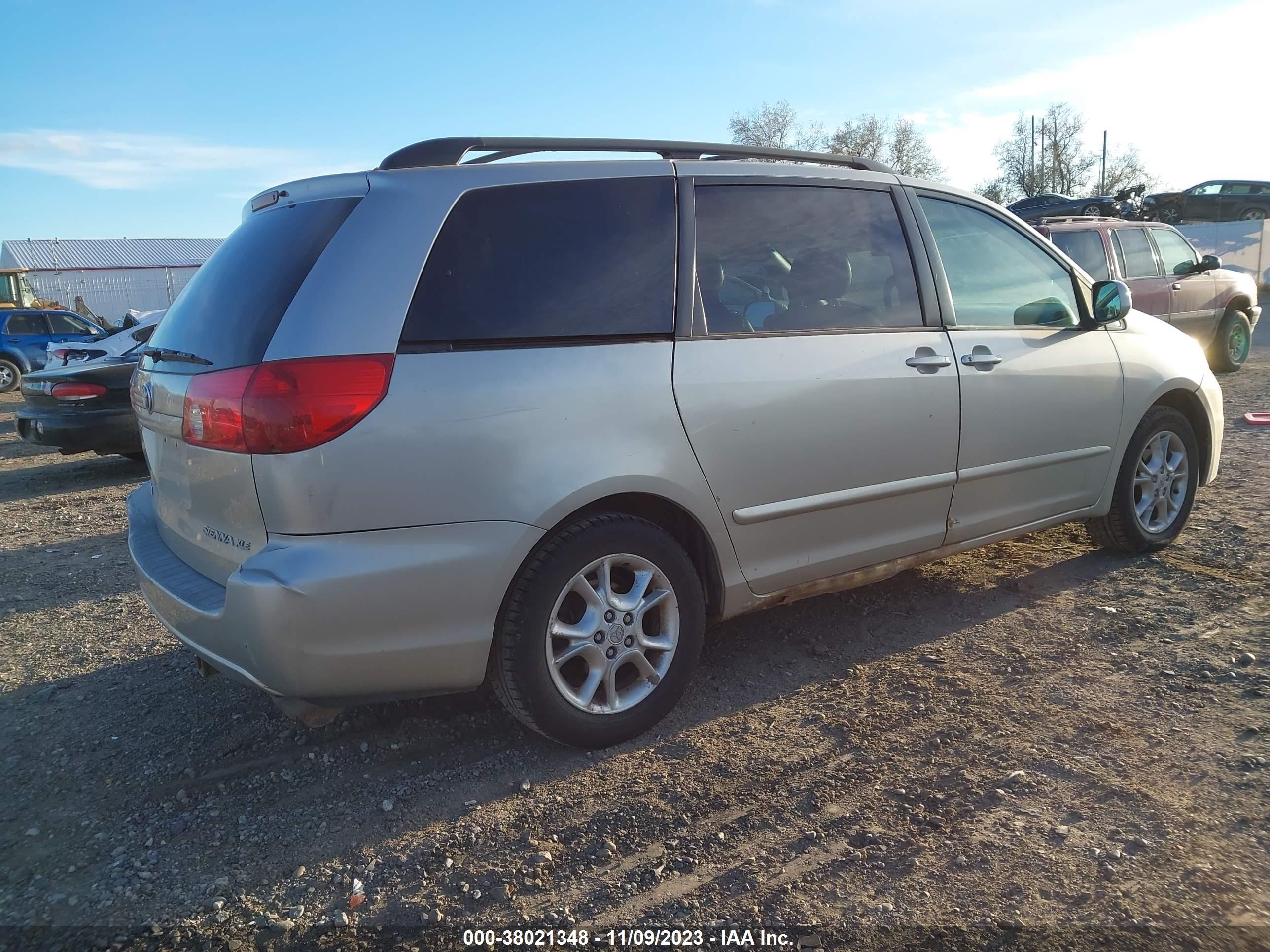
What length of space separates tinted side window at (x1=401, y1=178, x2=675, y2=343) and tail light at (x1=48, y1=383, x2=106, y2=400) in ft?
22.4

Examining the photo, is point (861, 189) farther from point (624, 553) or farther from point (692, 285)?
point (624, 553)

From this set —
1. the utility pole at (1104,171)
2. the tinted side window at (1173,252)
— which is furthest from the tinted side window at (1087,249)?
the utility pole at (1104,171)

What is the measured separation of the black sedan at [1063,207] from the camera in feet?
50.2

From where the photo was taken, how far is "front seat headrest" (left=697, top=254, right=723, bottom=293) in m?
3.21

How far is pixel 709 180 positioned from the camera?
3.29 meters

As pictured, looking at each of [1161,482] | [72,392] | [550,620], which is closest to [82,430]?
[72,392]

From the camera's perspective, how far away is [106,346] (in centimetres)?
1012

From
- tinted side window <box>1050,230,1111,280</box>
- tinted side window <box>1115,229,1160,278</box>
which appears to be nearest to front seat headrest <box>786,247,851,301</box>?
tinted side window <box>1050,230,1111,280</box>

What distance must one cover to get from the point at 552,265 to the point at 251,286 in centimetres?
91

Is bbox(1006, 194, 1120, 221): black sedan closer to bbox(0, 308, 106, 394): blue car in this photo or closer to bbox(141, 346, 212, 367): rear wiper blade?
bbox(141, 346, 212, 367): rear wiper blade

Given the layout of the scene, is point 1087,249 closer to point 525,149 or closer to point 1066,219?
point 1066,219

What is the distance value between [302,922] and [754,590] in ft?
5.89

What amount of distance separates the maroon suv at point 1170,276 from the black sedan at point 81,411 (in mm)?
8636

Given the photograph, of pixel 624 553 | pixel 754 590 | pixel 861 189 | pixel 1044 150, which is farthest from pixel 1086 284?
pixel 1044 150
